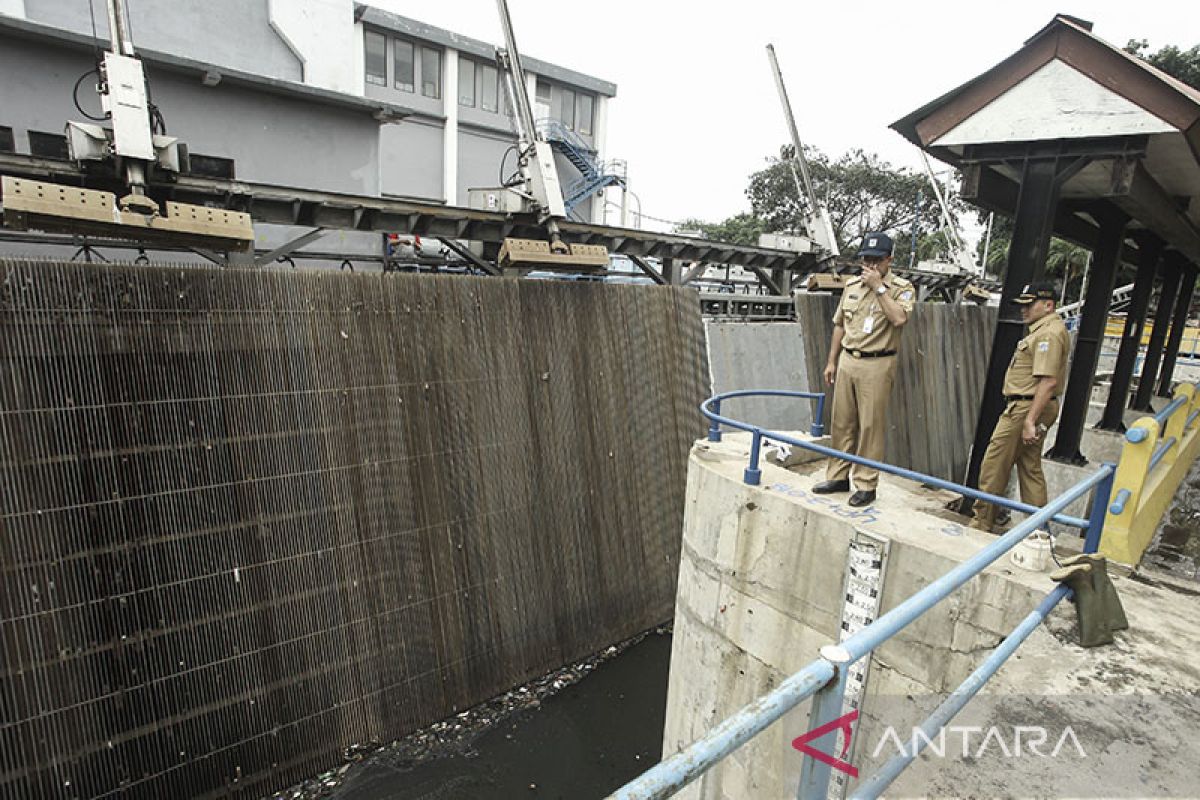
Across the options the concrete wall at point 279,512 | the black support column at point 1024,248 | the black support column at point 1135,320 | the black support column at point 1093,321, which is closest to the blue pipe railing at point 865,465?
the black support column at point 1024,248

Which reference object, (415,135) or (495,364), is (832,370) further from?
(415,135)

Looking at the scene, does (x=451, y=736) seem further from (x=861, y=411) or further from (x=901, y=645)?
(x=861, y=411)

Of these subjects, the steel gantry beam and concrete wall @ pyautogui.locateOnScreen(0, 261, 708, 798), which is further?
the steel gantry beam

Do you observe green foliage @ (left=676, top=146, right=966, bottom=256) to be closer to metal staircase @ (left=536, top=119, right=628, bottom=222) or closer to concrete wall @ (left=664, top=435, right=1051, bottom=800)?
metal staircase @ (left=536, top=119, right=628, bottom=222)

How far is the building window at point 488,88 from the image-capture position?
1091 inches

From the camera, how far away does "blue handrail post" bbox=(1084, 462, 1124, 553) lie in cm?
335

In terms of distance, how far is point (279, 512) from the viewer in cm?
543

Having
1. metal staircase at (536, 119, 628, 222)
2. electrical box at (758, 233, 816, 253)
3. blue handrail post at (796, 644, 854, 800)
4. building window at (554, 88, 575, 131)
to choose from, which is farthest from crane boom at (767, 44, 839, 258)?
building window at (554, 88, 575, 131)

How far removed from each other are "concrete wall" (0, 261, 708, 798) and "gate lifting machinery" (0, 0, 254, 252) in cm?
50

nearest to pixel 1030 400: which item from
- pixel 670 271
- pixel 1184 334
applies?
pixel 670 271

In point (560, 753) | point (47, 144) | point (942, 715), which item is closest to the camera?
point (942, 715)

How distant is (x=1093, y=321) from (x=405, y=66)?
26.3 m

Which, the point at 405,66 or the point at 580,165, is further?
the point at 580,165

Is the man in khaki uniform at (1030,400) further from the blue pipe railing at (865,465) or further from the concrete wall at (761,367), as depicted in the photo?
the concrete wall at (761,367)
